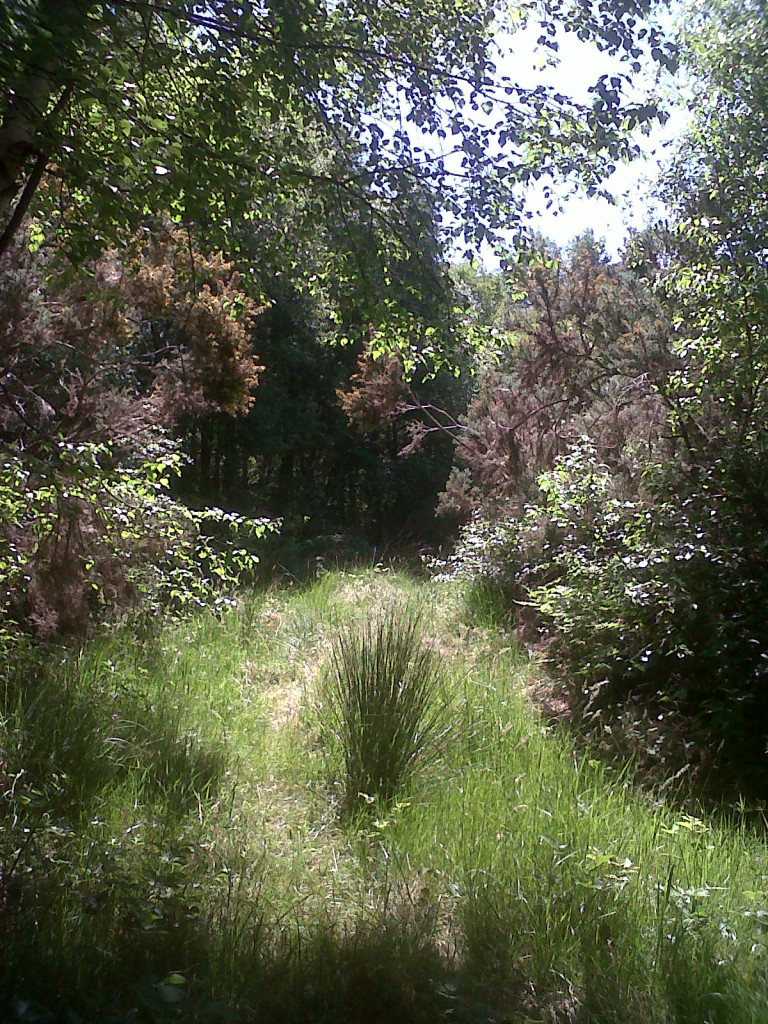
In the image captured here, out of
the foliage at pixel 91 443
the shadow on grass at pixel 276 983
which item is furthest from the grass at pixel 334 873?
the foliage at pixel 91 443

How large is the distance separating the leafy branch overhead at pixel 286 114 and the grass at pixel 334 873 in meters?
2.63

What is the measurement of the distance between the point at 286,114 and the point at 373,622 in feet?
13.0

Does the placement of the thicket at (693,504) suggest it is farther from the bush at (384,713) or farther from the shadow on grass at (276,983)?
the shadow on grass at (276,983)

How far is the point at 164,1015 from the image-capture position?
2395 millimetres

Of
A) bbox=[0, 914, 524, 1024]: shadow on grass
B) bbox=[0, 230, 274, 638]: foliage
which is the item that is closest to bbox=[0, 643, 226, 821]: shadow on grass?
bbox=[0, 230, 274, 638]: foliage

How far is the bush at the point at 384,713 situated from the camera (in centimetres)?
453

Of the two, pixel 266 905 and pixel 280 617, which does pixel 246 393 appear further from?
pixel 266 905

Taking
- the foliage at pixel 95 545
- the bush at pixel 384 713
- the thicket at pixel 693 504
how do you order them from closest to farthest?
the bush at pixel 384 713 < the foliage at pixel 95 545 < the thicket at pixel 693 504

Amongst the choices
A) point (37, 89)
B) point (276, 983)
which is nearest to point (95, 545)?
point (37, 89)

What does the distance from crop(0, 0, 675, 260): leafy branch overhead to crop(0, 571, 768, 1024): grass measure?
2.63m

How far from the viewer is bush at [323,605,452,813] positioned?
178 inches

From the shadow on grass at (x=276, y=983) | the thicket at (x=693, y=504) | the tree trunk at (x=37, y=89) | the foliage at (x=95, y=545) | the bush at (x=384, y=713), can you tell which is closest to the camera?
the shadow on grass at (x=276, y=983)

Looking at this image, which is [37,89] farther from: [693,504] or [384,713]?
[693,504]

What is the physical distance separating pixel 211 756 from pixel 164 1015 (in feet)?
7.79
